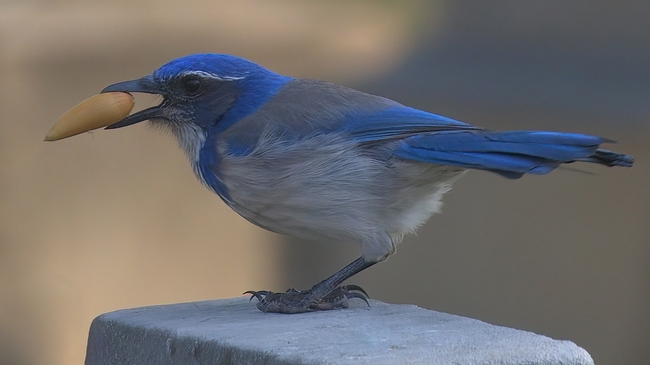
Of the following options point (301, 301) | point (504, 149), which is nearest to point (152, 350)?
point (301, 301)

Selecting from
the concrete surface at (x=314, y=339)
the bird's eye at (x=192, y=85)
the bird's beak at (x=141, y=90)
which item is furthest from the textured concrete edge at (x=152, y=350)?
the bird's eye at (x=192, y=85)

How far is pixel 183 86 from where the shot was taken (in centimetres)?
399

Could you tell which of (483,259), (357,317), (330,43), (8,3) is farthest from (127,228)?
(357,317)

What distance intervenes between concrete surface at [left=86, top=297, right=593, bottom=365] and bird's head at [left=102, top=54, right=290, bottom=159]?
731mm

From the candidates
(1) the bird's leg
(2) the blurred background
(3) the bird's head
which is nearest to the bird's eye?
(3) the bird's head

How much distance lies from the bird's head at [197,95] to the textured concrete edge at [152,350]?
89cm

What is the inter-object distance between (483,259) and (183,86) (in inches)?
147

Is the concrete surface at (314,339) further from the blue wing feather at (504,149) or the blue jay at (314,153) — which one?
the blue wing feather at (504,149)

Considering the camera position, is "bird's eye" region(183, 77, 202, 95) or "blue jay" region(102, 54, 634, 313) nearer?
"blue jay" region(102, 54, 634, 313)

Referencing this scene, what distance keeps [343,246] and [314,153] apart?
130 inches

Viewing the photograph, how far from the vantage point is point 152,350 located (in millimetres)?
3178

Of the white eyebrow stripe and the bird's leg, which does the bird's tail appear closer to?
the bird's leg

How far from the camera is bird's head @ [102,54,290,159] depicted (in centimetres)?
398

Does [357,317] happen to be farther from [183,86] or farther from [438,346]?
[183,86]
